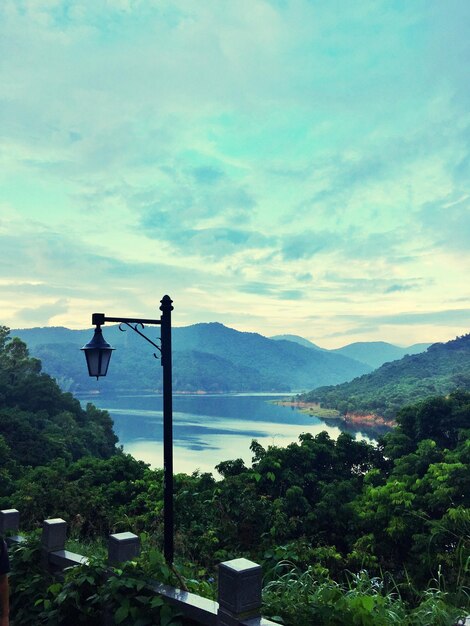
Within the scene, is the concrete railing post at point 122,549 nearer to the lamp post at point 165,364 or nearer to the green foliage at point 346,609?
the lamp post at point 165,364

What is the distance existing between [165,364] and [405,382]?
9271cm

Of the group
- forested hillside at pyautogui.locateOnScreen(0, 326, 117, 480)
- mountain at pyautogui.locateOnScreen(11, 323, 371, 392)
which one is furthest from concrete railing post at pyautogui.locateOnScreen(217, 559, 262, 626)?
mountain at pyautogui.locateOnScreen(11, 323, 371, 392)

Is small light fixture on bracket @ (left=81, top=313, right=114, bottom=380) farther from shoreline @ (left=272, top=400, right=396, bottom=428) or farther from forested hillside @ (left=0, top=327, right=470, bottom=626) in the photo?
shoreline @ (left=272, top=400, right=396, bottom=428)

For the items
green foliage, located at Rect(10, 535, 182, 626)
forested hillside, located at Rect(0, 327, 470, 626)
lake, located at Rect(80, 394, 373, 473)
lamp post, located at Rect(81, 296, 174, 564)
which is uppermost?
lamp post, located at Rect(81, 296, 174, 564)

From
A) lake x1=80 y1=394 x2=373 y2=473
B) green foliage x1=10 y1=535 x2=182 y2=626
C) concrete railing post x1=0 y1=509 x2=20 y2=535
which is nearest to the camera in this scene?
green foliage x1=10 y1=535 x2=182 y2=626

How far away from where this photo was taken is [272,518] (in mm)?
10688

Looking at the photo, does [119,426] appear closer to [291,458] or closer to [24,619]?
[291,458]

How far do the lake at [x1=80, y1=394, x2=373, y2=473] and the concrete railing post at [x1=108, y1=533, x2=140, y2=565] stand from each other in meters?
25.8

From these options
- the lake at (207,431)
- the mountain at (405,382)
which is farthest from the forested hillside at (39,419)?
the mountain at (405,382)

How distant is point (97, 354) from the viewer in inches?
200

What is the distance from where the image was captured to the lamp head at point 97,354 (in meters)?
5.08

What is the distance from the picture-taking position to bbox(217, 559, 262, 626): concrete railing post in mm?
3441

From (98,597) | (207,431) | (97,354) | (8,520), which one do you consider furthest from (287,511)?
(207,431)

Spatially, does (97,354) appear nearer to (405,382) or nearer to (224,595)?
(224,595)
